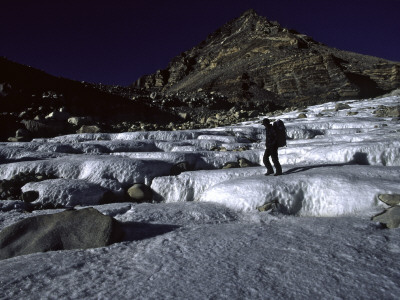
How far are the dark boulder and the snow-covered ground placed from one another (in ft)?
0.59

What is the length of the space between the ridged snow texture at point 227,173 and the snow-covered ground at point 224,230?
3cm

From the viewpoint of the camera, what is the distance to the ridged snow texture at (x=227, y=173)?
5.42m

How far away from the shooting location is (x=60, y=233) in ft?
12.5

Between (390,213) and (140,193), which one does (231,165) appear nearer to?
(140,193)

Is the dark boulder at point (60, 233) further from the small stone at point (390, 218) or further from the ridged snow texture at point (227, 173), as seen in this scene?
the small stone at point (390, 218)

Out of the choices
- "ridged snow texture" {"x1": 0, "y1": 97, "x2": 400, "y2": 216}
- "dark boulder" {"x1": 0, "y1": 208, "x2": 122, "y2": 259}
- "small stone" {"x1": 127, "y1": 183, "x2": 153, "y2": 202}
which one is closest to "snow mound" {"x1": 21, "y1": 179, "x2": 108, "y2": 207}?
"ridged snow texture" {"x1": 0, "y1": 97, "x2": 400, "y2": 216}

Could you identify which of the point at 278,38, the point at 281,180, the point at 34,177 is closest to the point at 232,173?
the point at 281,180

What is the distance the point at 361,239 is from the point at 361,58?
45.2 m

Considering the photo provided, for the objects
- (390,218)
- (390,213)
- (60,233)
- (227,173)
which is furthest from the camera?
(227,173)

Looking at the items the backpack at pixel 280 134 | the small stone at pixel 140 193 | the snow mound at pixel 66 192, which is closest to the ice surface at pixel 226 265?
the small stone at pixel 140 193

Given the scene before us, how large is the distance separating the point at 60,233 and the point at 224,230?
2545 millimetres

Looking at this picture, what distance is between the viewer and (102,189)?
268 inches

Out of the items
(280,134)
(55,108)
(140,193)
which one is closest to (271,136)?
(280,134)

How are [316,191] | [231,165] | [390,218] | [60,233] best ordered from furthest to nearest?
[231,165]
[316,191]
[390,218]
[60,233]
